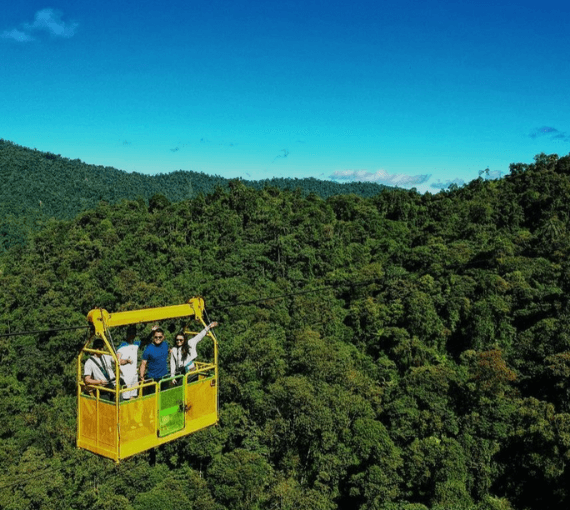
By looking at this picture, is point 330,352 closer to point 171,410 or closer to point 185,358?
point 185,358

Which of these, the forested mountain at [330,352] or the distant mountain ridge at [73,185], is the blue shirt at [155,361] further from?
the distant mountain ridge at [73,185]

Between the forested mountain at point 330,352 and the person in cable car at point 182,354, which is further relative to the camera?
the forested mountain at point 330,352

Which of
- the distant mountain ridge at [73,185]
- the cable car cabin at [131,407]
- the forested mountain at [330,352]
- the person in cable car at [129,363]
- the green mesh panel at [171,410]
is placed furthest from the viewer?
the distant mountain ridge at [73,185]

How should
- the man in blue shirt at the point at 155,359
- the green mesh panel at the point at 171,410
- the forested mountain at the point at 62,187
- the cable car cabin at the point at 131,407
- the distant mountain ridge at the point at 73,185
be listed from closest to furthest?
the cable car cabin at the point at 131,407 < the green mesh panel at the point at 171,410 < the man in blue shirt at the point at 155,359 < the forested mountain at the point at 62,187 < the distant mountain ridge at the point at 73,185

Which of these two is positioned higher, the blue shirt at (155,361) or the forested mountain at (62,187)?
the forested mountain at (62,187)

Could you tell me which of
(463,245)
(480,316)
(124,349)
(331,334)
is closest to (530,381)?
(480,316)

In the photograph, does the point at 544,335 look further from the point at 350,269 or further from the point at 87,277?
the point at 87,277

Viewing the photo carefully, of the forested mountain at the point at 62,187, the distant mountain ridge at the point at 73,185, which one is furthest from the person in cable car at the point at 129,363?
the distant mountain ridge at the point at 73,185
